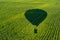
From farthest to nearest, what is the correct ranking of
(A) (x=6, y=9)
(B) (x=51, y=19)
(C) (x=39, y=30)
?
(A) (x=6, y=9), (B) (x=51, y=19), (C) (x=39, y=30)

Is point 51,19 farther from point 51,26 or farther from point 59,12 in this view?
point 59,12

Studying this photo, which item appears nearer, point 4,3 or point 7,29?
point 7,29

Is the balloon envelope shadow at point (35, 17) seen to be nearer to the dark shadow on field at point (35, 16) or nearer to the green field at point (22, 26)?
the dark shadow on field at point (35, 16)

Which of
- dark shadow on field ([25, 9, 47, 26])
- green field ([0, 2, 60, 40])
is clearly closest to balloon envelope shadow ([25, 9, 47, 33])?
dark shadow on field ([25, 9, 47, 26])

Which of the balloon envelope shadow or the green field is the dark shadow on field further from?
the green field

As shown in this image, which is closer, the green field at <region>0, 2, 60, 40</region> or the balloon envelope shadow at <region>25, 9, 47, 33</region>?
the green field at <region>0, 2, 60, 40</region>

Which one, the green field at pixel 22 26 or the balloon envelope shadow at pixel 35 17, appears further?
the balloon envelope shadow at pixel 35 17

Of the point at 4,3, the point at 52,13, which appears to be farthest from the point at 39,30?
the point at 4,3

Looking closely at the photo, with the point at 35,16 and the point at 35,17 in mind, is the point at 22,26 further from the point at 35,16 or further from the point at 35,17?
the point at 35,16

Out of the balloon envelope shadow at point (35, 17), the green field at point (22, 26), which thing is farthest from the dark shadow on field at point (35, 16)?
the green field at point (22, 26)

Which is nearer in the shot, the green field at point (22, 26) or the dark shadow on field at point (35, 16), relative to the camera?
the green field at point (22, 26)

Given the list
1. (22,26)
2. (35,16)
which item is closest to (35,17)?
(35,16)
